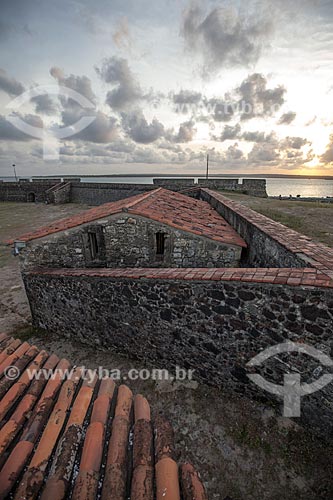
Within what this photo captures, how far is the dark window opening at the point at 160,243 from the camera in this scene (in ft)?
21.2

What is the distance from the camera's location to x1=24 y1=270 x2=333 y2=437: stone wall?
12.2 feet

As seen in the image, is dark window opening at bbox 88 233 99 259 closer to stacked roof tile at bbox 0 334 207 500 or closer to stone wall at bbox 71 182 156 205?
stacked roof tile at bbox 0 334 207 500

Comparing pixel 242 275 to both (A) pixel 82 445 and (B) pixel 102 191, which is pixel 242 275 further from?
(B) pixel 102 191

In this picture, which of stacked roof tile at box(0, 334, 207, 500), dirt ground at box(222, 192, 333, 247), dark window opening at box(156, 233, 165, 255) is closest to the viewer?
stacked roof tile at box(0, 334, 207, 500)

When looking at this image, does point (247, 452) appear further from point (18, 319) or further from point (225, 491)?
point (18, 319)

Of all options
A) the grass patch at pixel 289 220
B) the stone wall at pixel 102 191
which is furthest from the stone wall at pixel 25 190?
the grass patch at pixel 289 220

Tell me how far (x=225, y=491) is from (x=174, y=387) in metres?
1.81

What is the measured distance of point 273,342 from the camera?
402 centimetres

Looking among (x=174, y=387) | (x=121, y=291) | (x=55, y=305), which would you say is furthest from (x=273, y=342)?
(x=55, y=305)

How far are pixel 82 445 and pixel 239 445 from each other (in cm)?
323

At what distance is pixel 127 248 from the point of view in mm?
6594

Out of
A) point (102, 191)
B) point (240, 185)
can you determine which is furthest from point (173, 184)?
point (102, 191)

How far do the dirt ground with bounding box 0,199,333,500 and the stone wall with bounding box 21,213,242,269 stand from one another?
106 inches

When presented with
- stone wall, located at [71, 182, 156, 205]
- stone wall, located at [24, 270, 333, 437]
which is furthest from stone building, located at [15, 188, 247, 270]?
stone wall, located at [71, 182, 156, 205]
